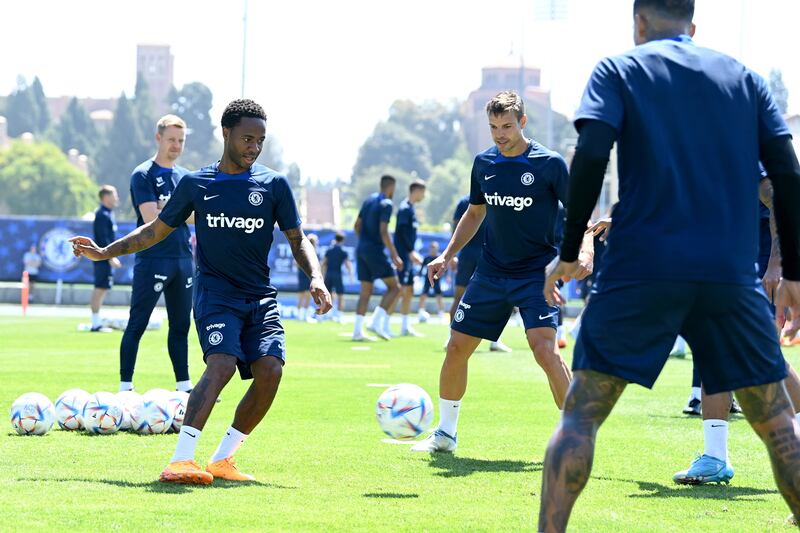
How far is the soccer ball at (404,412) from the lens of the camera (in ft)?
27.6

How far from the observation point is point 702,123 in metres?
4.90

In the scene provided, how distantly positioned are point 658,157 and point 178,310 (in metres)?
6.92

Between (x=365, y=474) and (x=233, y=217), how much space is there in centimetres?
174

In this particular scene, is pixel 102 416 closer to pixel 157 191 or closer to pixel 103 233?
pixel 157 191

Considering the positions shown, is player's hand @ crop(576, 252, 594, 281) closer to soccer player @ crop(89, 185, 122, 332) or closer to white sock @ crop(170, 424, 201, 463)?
white sock @ crop(170, 424, 201, 463)

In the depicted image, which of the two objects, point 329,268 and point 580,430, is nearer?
point 580,430

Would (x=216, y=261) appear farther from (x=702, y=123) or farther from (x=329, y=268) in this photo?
(x=329, y=268)

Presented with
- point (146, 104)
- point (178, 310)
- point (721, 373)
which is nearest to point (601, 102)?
point (721, 373)

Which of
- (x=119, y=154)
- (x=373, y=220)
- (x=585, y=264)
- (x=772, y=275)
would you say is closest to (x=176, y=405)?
(x=585, y=264)

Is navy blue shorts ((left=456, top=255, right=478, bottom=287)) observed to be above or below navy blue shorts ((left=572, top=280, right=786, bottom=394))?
below

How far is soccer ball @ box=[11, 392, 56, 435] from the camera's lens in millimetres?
9047

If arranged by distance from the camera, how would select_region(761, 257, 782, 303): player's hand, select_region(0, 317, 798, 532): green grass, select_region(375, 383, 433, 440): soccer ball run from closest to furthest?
1. select_region(0, 317, 798, 532): green grass
2. select_region(761, 257, 782, 303): player's hand
3. select_region(375, 383, 433, 440): soccer ball

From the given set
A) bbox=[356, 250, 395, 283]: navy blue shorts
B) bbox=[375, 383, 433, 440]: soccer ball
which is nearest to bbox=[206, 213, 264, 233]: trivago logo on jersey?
bbox=[375, 383, 433, 440]: soccer ball

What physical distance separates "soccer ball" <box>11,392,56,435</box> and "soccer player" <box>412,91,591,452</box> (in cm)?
290
